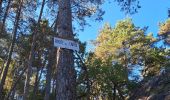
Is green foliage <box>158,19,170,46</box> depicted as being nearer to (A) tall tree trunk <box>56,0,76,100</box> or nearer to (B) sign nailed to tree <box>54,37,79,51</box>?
(A) tall tree trunk <box>56,0,76,100</box>

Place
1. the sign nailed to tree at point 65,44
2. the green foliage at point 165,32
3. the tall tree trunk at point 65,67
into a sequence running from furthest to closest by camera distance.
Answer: the green foliage at point 165,32
the tall tree trunk at point 65,67
the sign nailed to tree at point 65,44

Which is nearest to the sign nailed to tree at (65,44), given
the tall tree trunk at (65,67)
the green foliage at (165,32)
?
the tall tree trunk at (65,67)

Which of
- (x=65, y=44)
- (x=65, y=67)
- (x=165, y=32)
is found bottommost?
(x=65, y=67)

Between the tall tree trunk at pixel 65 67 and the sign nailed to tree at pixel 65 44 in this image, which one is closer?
the sign nailed to tree at pixel 65 44

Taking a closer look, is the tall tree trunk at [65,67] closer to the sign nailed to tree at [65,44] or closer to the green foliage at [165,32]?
the sign nailed to tree at [65,44]

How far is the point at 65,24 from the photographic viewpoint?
9125 millimetres

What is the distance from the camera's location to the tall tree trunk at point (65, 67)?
8.19 meters

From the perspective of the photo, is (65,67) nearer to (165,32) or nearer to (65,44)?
(65,44)

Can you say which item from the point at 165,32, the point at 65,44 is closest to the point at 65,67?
the point at 65,44

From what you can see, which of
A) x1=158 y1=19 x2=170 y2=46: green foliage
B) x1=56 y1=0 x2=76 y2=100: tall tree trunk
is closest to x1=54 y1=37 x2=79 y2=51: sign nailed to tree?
x1=56 y1=0 x2=76 y2=100: tall tree trunk

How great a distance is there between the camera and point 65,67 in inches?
336

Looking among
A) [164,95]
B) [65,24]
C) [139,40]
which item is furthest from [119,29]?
[65,24]

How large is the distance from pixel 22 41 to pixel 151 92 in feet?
38.2

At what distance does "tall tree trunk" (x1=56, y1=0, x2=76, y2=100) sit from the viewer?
8.19 meters
